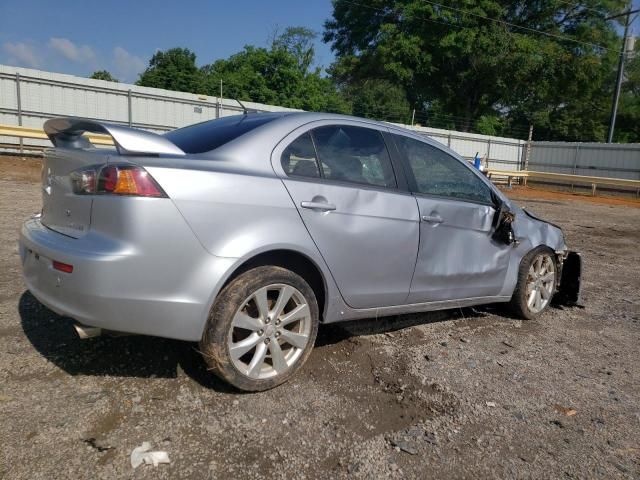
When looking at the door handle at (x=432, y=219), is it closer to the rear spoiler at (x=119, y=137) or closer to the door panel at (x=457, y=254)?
the door panel at (x=457, y=254)

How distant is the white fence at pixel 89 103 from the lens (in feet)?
53.7

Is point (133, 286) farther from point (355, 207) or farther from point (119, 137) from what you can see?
point (355, 207)

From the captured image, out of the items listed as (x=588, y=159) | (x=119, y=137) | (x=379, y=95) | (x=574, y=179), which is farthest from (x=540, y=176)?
(x=379, y=95)

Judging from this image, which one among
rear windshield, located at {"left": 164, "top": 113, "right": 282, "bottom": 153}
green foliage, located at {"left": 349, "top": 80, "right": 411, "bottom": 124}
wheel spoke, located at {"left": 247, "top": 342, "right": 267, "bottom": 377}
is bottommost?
wheel spoke, located at {"left": 247, "top": 342, "right": 267, "bottom": 377}

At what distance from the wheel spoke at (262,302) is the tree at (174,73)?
3425 cm

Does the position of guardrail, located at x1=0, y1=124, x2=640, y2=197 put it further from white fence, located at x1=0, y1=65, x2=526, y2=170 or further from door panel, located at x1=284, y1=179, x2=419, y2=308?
door panel, located at x1=284, y1=179, x2=419, y2=308

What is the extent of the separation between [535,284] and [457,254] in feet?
4.21

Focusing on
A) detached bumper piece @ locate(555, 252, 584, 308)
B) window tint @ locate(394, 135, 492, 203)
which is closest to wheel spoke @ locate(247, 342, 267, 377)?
window tint @ locate(394, 135, 492, 203)

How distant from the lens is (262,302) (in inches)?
110

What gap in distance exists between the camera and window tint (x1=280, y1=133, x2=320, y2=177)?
2.98 m

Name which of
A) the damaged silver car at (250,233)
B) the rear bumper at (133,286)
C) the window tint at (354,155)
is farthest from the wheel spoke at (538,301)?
the rear bumper at (133,286)

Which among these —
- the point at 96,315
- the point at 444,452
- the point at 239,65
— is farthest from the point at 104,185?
the point at 239,65

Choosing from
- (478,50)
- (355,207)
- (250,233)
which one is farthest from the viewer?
(478,50)

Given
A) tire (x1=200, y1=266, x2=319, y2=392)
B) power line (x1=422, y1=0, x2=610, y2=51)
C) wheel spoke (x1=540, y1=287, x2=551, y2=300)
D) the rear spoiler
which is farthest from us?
power line (x1=422, y1=0, x2=610, y2=51)
